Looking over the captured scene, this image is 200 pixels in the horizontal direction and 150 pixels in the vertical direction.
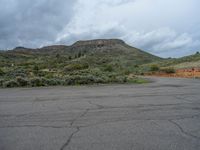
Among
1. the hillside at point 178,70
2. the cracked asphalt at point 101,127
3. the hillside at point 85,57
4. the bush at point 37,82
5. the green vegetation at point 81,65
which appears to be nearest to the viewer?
the cracked asphalt at point 101,127

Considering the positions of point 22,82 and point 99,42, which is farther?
point 99,42

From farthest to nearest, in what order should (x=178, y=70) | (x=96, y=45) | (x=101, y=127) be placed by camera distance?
(x=96, y=45)
(x=178, y=70)
(x=101, y=127)

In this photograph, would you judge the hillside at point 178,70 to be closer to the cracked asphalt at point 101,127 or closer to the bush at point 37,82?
the bush at point 37,82

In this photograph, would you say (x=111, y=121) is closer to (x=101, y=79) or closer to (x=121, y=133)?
(x=121, y=133)

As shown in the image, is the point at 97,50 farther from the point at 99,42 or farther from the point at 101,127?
the point at 101,127

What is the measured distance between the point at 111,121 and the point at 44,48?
152676 millimetres

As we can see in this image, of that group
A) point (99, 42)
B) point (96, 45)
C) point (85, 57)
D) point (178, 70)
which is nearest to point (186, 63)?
point (178, 70)

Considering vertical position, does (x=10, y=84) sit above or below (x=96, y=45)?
below

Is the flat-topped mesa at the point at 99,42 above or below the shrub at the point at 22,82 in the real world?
above

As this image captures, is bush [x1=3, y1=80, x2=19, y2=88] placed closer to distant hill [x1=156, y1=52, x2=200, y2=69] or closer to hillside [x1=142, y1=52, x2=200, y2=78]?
hillside [x1=142, y1=52, x2=200, y2=78]

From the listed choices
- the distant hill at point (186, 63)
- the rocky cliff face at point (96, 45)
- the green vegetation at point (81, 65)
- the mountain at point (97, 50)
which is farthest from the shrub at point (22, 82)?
the rocky cliff face at point (96, 45)

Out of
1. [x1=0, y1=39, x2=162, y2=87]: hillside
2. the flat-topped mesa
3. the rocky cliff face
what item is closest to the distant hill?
[x1=0, y1=39, x2=162, y2=87]: hillside

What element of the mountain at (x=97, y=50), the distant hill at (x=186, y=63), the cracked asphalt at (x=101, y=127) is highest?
the mountain at (x=97, y=50)

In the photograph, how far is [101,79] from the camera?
2598cm
